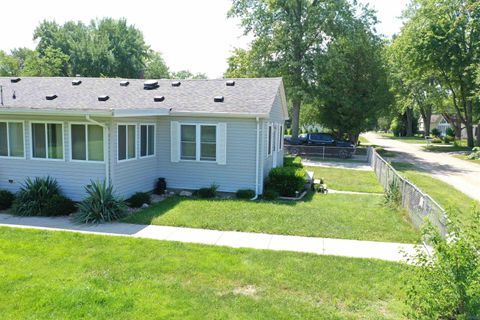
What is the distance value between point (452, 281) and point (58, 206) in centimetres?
930

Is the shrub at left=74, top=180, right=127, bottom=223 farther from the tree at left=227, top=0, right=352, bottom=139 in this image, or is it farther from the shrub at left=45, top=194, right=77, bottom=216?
the tree at left=227, top=0, right=352, bottom=139

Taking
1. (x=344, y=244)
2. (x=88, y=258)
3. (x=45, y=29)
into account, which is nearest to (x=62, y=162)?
(x=88, y=258)

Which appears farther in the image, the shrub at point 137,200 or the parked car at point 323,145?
the parked car at point 323,145

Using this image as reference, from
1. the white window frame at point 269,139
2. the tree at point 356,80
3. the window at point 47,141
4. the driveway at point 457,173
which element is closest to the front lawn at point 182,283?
the window at point 47,141

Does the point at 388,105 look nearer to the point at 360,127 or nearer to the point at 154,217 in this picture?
the point at 360,127

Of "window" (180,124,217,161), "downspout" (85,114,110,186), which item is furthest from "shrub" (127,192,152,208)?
"window" (180,124,217,161)

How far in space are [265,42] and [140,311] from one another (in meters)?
28.2

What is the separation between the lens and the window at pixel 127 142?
11227 mm

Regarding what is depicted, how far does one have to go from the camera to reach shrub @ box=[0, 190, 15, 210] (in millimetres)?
10703

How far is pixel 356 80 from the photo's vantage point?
30.5 m

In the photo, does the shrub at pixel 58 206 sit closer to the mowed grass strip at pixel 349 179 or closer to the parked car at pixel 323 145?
the mowed grass strip at pixel 349 179

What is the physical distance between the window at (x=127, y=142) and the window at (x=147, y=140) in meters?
0.56

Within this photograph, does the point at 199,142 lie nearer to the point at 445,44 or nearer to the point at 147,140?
the point at 147,140

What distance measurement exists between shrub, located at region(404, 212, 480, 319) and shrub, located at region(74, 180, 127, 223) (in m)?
7.43
